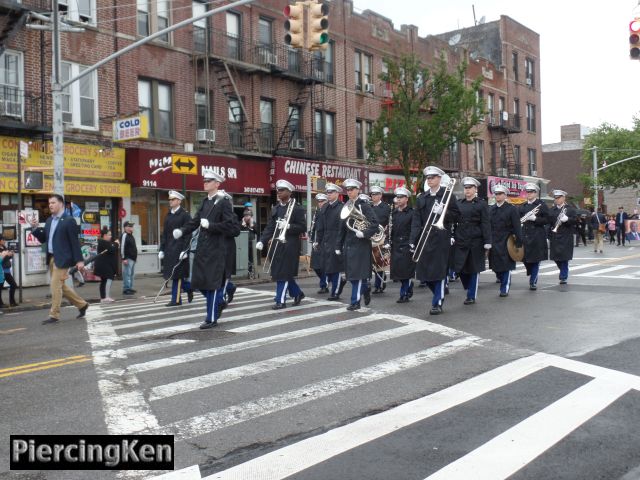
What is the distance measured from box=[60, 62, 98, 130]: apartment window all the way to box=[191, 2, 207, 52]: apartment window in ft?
14.6

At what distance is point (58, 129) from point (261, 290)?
5806mm

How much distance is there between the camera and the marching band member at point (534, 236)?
47.3 feet

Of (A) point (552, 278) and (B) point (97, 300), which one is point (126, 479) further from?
(A) point (552, 278)

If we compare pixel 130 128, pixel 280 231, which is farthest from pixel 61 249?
pixel 130 128

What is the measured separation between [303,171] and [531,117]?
86.1 ft

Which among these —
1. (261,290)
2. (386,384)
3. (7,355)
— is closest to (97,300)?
(261,290)

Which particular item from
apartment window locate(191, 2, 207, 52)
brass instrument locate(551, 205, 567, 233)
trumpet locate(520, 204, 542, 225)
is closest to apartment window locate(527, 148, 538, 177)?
apartment window locate(191, 2, 207, 52)

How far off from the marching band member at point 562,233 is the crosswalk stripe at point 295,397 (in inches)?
326

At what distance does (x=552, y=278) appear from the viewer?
16609 millimetres

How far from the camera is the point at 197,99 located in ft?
80.3

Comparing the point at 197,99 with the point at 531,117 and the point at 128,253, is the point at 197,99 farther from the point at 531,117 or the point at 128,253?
the point at 531,117

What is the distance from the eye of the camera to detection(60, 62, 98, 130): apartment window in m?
20.4

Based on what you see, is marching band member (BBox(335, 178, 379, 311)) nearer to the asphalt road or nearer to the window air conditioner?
the asphalt road

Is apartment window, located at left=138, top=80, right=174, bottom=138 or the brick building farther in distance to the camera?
apartment window, located at left=138, top=80, right=174, bottom=138
